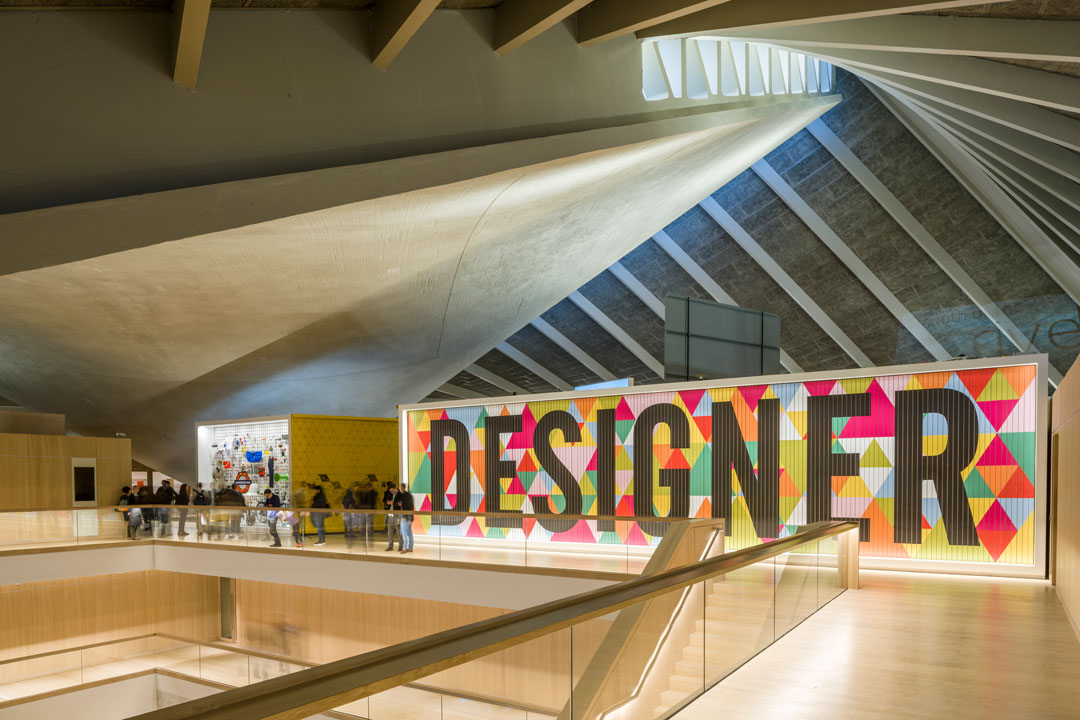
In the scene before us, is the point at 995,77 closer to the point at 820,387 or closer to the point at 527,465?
the point at 820,387

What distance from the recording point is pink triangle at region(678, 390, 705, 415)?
14.0m

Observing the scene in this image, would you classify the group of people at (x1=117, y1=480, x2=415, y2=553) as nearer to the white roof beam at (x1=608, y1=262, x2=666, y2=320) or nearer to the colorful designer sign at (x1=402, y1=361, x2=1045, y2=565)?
the colorful designer sign at (x1=402, y1=361, x2=1045, y2=565)

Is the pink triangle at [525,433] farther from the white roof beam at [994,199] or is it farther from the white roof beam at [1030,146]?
the white roof beam at [994,199]

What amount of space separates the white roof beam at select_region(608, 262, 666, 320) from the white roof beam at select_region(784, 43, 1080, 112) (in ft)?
47.4

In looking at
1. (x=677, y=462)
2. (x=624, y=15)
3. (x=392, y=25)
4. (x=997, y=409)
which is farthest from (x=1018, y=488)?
(x=392, y=25)

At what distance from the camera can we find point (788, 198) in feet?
68.8

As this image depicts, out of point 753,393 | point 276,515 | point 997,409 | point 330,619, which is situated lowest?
point 330,619

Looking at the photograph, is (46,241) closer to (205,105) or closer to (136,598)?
(205,105)

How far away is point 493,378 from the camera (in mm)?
32688

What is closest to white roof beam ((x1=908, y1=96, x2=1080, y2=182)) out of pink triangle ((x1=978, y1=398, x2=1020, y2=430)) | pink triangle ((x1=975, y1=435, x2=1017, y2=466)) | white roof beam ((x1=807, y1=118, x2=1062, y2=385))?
pink triangle ((x1=978, y1=398, x2=1020, y2=430))

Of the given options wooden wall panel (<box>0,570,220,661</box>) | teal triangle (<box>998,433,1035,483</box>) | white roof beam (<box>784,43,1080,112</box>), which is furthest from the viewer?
wooden wall panel (<box>0,570,220,661</box>)

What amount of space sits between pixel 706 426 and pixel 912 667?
8494mm

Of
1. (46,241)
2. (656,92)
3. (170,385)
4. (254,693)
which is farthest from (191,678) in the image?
(254,693)

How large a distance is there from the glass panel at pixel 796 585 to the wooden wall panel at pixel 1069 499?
6.79 ft
